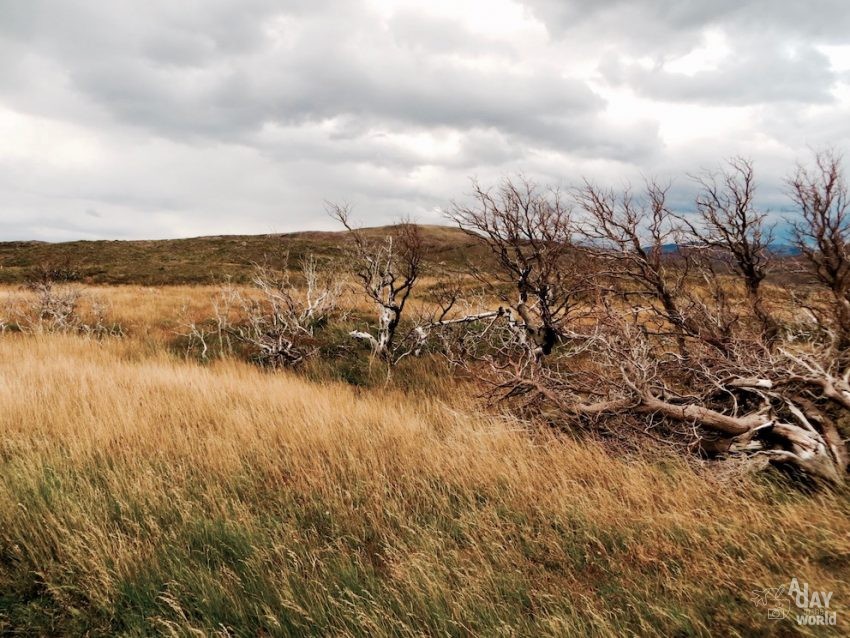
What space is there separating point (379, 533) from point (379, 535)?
13mm

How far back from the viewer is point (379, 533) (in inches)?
120

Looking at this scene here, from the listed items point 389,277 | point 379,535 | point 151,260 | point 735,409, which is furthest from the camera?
point 151,260

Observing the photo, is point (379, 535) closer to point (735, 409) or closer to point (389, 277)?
point (735, 409)

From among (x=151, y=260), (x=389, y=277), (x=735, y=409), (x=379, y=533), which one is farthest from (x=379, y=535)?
(x=151, y=260)

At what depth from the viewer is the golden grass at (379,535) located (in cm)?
232

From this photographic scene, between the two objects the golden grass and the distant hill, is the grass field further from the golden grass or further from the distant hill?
the distant hill

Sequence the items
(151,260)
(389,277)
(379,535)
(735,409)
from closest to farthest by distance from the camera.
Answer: (379,535) < (735,409) < (389,277) < (151,260)

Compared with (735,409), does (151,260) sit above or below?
above

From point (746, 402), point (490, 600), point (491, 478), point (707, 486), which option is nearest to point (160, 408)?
point (491, 478)

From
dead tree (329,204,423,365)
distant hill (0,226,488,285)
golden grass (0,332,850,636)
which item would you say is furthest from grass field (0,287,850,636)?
distant hill (0,226,488,285)

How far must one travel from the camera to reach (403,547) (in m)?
2.74

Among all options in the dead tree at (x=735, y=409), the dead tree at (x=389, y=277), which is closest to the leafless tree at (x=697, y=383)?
the dead tree at (x=735, y=409)

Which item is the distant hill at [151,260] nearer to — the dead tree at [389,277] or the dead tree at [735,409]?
the dead tree at [389,277]

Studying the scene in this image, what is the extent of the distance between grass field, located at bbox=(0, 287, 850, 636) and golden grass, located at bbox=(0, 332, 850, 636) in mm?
15
